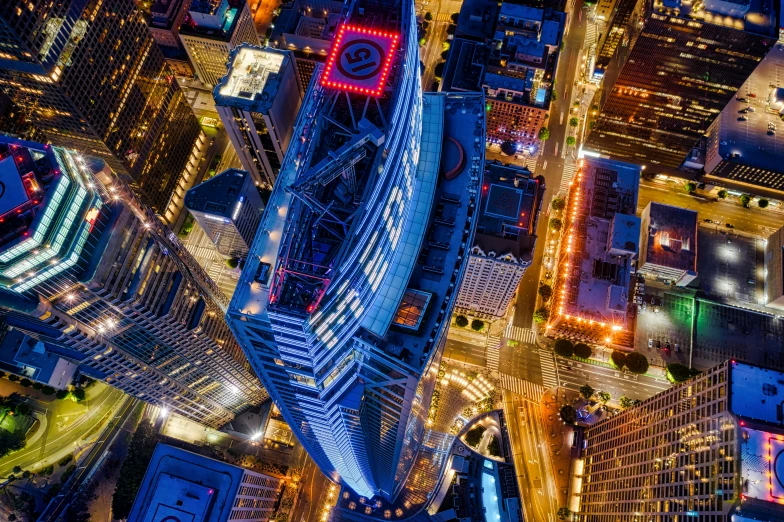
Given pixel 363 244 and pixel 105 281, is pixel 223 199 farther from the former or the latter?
pixel 363 244

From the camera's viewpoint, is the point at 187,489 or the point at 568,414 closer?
the point at 187,489

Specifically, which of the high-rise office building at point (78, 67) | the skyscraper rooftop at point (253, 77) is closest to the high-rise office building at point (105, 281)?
the skyscraper rooftop at point (253, 77)

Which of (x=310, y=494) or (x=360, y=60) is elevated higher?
(x=360, y=60)

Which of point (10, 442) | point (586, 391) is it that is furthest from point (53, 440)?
point (586, 391)

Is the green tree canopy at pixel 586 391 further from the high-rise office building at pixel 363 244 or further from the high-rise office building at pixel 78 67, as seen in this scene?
the high-rise office building at pixel 78 67

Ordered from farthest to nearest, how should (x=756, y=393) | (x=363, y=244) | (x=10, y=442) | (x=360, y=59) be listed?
(x=10, y=442)
(x=756, y=393)
(x=360, y=59)
(x=363, y=244)

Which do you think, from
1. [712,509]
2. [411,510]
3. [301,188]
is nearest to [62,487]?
[411,510]
